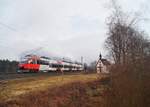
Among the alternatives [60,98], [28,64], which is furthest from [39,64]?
[60,98]

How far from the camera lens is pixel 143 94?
14.0 metres

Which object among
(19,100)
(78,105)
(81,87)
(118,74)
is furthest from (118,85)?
(81,87)

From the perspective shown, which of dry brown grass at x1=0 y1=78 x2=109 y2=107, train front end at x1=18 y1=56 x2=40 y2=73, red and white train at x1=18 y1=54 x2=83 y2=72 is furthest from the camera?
red and white train at x1=18 y1=54 x2=83 y2=72

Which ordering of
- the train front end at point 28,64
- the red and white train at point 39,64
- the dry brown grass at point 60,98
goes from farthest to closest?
the red and white train at point 39,64 → the train front end at point 28,64 → the dry brown grass at point 60,98

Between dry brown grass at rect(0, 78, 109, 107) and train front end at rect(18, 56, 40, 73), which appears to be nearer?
dry brown grass at rect(0, 78, 109, 107)

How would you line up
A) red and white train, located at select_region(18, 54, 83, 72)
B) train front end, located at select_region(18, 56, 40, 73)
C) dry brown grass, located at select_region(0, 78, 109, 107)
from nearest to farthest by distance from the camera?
1. dry brown grass, located at select_region(0, 78, 109, 107)
2. train front end, located at select_region(18, 56, 40, 73)
3. red and white train, located at select_region(18, 54, 83, 72)

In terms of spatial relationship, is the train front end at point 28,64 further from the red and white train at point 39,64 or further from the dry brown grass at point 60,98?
the dry brown grass at point 60,98

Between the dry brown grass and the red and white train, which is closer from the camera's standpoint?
the dry brown grass

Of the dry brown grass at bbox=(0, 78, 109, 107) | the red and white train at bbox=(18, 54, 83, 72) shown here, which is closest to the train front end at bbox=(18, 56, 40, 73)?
the red and white train at bbox=(18, 54, 83, 72)

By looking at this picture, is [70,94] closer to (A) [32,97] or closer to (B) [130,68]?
(A) [32,97]

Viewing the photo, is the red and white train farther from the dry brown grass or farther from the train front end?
the dry brown grass

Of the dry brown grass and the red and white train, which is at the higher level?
the red and white train

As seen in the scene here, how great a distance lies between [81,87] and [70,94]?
4.02 metres

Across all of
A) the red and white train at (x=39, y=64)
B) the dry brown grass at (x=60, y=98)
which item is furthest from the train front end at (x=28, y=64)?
the dry brown grass at (x=60, y=98)
